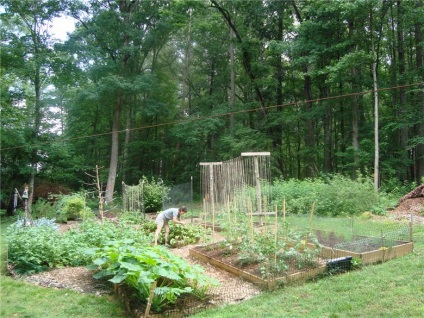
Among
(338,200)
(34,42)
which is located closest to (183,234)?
(338,200)

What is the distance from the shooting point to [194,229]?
8117 millimetres

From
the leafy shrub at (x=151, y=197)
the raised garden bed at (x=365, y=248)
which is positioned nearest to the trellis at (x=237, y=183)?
the raised garden bed at (x=365, y=248)

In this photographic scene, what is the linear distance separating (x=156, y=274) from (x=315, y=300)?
1.80 metres

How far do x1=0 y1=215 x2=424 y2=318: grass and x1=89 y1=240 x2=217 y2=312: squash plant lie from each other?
358 mm

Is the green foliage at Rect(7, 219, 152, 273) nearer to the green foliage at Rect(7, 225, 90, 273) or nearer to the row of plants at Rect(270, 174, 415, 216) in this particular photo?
the green foliage at Rect(7, 225, 90, 273)

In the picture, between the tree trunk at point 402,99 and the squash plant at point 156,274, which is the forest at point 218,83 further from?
the squash plant at point 156,274

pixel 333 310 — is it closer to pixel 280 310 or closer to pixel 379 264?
pixel 280 310

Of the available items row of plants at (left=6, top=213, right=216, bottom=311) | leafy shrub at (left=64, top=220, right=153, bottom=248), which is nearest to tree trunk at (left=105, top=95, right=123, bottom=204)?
row of plants at (left=6, top=213, right=216, bottom=311)

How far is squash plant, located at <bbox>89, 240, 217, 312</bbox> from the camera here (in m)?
3.96

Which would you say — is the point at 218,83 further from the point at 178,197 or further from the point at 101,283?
the point at 101,283

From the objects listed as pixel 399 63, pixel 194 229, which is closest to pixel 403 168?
pixel 399 63

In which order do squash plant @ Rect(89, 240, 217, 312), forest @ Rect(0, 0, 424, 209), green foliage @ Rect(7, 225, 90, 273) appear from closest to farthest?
1. squash plant @ Rect(89, 240, 217, 312)
2. green foliage @ Rect(7, 225, 90, 273)
3. forest @ Rect(0, 0, 424, 209)

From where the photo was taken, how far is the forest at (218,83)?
53.1ft

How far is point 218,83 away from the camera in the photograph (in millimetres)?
23516
